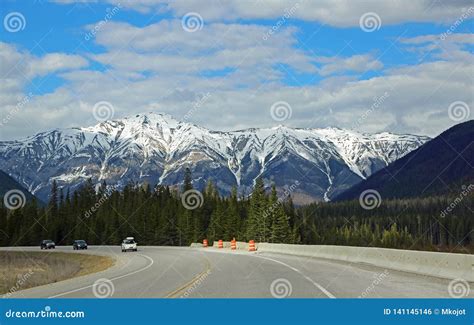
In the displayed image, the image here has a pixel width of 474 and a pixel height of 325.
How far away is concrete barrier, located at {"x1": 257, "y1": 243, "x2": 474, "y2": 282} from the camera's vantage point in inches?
833

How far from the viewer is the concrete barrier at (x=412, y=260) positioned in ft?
69.4

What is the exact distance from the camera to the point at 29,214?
142125 millimetres

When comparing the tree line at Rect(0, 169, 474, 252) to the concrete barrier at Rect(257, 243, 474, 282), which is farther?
the tree line at Rect(0, 169, 474, 252)

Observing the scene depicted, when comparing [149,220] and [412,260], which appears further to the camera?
[149,220]

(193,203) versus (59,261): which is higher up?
(193,203)

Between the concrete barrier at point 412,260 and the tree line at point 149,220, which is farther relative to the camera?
the tree line at point 149,220

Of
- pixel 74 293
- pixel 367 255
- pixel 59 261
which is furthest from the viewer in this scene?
pixel 59 261

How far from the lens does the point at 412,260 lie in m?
26.1

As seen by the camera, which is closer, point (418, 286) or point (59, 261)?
point (418, 286)

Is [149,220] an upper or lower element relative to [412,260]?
upper
